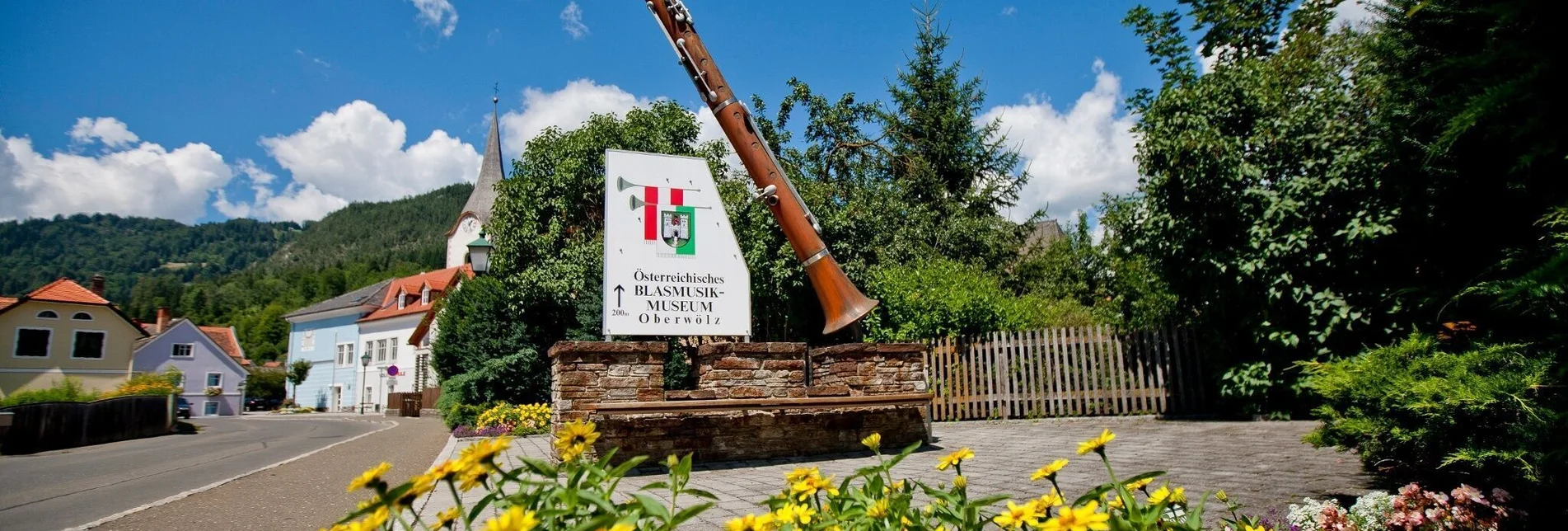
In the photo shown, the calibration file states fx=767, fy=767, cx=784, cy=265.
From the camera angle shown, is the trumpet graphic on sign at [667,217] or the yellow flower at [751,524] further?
the trumpet graphic on sign at [667,217]

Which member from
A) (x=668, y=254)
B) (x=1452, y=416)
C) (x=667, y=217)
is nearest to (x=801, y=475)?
(x=1452, y=416)

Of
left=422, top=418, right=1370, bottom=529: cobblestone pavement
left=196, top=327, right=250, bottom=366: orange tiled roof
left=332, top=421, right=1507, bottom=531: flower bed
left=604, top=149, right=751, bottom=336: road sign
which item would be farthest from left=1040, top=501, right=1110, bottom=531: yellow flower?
left=196, top=327, right=250, bottom=366: orange tiled roof

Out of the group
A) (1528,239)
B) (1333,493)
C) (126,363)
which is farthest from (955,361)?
(126,363)

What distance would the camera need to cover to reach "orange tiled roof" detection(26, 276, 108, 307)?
32344mm

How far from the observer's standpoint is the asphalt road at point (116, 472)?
20.0 feet

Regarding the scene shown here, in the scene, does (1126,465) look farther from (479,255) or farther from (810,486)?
(479,255)

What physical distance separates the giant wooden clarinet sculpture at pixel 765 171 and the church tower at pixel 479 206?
141 ft

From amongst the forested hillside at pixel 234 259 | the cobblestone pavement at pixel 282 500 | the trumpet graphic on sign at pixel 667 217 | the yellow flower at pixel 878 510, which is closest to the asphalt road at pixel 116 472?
the cobblestone pavement at pixel 282 500

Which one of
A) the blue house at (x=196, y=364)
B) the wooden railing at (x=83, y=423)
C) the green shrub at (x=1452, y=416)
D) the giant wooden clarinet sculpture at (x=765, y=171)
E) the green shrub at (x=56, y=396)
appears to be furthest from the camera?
the blue house at (x=196, y=364)

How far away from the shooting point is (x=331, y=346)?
171 ft

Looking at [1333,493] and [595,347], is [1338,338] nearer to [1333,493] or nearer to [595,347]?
[1333,493]

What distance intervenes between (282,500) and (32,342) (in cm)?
4122

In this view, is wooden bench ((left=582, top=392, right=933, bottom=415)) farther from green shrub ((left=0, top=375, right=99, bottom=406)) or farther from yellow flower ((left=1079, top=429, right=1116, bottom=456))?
green shrub ((left=0, top=375, right=99, bottom=406))

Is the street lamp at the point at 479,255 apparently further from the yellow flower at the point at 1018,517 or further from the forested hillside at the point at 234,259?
the forested hillside at the point at 234,259
